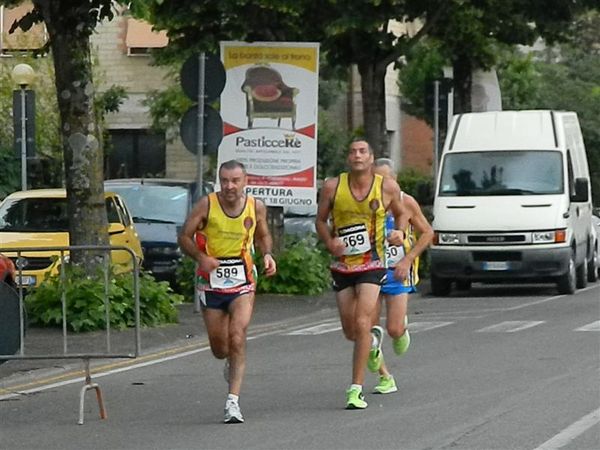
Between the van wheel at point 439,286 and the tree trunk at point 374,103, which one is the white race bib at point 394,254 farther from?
the tree trunk at point 374,103

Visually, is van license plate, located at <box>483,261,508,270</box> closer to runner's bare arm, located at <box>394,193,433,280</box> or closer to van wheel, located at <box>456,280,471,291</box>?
van wheel, located at <box>456,280,471,291</box>

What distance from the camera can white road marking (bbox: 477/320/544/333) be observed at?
1859 cm

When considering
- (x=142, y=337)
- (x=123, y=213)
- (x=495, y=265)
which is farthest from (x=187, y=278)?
(x=142, y=337)

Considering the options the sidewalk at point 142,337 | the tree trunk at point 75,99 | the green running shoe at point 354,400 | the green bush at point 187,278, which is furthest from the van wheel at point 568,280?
the green running shoe at point 354,400

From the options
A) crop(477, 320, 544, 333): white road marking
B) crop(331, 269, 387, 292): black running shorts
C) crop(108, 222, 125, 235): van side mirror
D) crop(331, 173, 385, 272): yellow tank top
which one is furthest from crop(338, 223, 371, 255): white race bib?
crop(108, 222, 125, 235): van side mirror

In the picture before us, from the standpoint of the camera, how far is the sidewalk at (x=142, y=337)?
12.8m

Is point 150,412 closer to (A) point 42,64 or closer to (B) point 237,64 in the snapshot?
(B) point 237,64

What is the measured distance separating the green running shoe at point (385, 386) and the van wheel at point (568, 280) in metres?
12.7

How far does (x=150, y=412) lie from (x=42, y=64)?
31150 mm

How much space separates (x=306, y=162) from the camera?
2364cm

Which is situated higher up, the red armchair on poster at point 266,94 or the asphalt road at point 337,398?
the red armchair on poster at point 266,94

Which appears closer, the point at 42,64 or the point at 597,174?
the point at 42,64

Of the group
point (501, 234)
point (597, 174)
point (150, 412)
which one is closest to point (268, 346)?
point (150, 412)

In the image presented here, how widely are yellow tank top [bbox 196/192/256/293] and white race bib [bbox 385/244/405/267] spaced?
1.31 meters
